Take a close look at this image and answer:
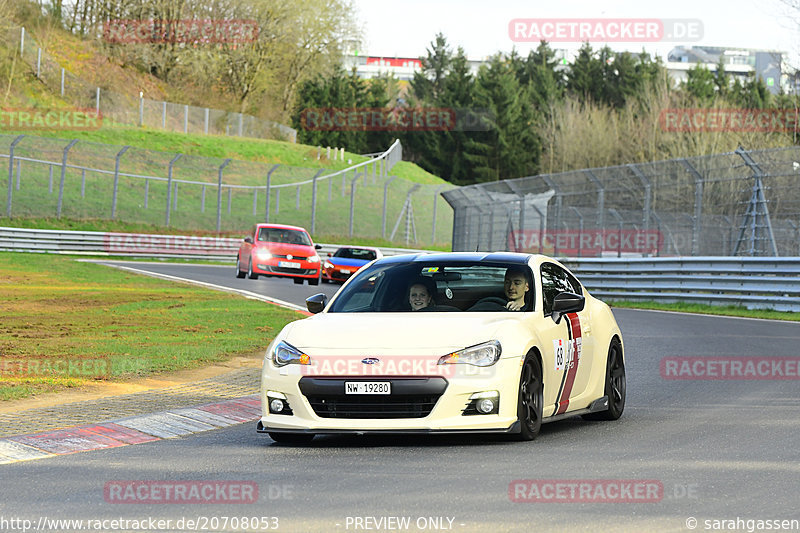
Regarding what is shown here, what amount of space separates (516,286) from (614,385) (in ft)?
4.68

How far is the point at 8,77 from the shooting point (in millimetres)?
71812

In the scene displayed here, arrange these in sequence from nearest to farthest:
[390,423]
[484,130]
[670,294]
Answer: [390,423], [670,294], [484,130]

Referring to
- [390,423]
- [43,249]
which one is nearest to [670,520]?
[390,423]

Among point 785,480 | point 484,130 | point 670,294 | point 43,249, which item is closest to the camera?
point 785,480

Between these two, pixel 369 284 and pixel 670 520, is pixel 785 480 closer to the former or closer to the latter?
pixel 670 520

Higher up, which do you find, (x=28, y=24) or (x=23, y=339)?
(x=28, y=24)

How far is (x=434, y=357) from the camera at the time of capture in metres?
8.17

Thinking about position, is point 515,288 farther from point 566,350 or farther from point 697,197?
point 697,197

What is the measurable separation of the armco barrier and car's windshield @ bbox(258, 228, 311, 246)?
13.0 m

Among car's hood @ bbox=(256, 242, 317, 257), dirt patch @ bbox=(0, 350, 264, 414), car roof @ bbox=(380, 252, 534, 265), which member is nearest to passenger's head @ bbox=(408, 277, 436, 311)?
car roof @ bbox=(380, 252, 534, 265)

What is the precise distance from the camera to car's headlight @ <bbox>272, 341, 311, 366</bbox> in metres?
8.34

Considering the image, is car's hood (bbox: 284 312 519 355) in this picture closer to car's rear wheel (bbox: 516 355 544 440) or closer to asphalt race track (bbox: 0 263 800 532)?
car's rear wheel (bbox: 516 355 544 440)

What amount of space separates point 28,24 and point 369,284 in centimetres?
7851

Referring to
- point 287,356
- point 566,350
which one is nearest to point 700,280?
point 566,350
